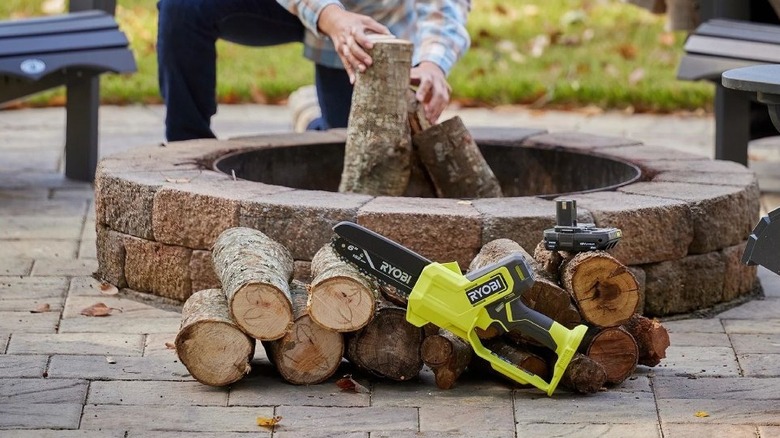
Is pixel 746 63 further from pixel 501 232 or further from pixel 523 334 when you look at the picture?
pixel 523 334

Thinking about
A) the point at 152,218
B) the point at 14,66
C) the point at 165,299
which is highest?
the point at 14,66

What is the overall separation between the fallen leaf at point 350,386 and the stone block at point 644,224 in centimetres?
93

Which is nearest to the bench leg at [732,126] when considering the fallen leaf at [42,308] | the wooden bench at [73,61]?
the wooden bench at [73,61]

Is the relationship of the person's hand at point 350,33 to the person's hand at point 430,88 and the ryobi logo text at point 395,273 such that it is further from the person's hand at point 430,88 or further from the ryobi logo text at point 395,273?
the ryobi logo text at point 395,273

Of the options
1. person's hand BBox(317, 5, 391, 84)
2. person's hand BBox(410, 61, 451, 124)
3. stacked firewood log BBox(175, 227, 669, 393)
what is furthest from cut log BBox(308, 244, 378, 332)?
person's hand BBox(410, 61, 451, 124)

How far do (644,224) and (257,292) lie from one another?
127cm

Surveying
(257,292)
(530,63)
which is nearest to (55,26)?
(257,292)

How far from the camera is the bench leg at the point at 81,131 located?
611 cm

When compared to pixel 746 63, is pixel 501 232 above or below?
below

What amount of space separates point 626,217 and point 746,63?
1713 mm

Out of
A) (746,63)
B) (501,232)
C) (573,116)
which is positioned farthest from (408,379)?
(573,116)

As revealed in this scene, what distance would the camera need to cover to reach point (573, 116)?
7875 mm

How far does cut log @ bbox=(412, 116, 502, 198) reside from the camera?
4508 millimetres

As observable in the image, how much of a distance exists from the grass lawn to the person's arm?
317 centimetres
